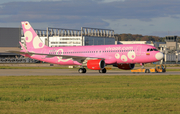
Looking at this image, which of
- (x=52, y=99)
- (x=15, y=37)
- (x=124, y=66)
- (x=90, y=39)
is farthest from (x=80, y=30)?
(x=52, y=99)

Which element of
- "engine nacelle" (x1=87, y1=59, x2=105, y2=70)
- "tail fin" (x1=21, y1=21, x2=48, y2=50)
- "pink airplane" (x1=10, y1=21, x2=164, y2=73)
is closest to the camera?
"engine nacelle" (x1=87, y1=59, x2=105, y2=70)

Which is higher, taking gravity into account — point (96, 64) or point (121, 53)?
point (121, 53)

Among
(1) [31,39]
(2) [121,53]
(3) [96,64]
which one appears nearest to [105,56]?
(2) [121,53]

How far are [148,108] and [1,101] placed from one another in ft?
26.6

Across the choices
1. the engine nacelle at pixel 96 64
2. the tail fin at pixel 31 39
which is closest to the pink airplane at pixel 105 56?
the engine nacelle at pixel 96 64

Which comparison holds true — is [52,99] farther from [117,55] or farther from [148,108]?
[117,55]

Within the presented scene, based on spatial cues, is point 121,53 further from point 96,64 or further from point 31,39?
point 31,39

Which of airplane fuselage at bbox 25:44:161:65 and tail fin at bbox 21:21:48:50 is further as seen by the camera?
tail fin at bbox 21:21:48:50

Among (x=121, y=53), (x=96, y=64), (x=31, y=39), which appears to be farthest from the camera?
(x=31, y=39)

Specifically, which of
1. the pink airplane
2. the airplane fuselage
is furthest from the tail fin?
the airplane fuselage

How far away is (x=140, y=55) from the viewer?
43844 millimetres

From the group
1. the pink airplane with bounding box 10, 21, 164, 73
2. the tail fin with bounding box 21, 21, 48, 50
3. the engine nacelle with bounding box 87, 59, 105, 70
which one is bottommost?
the engine nacelle with bounding box 87, 59, 105, 70

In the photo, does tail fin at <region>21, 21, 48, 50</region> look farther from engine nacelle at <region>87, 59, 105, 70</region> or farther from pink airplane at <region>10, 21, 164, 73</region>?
engine nacelle at <region>87, 59, 105, 70</region>

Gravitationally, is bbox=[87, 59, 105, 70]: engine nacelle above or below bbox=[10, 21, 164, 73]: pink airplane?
below
